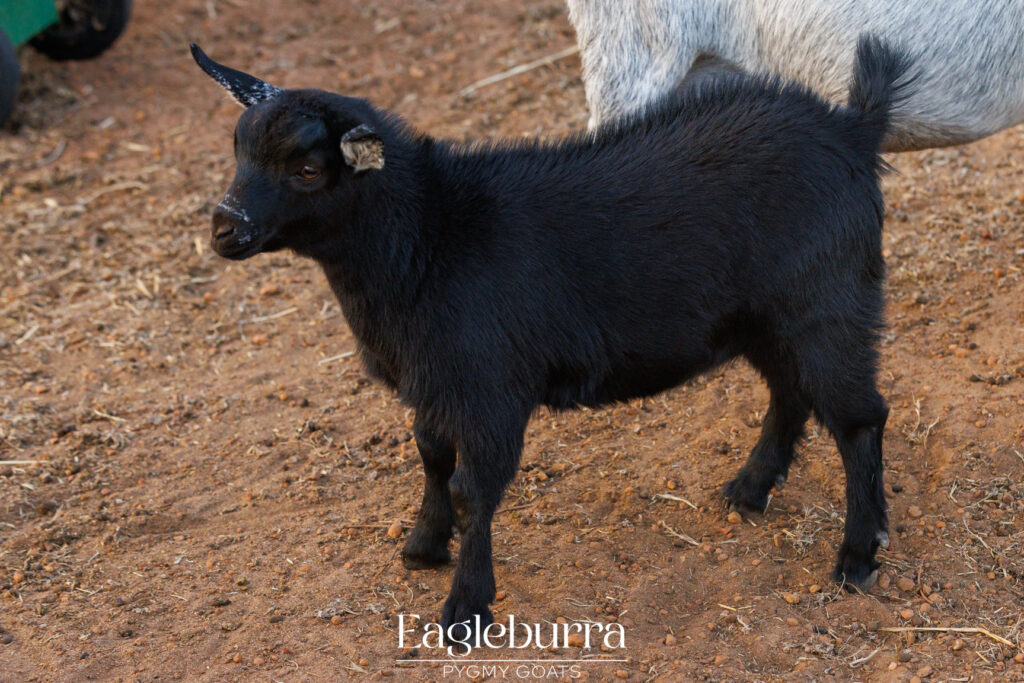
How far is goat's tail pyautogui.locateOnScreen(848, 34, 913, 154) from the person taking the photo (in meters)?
3.79

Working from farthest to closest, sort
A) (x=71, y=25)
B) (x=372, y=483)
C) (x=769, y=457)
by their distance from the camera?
1. (x=71, y=25)
2. (x=372, y=483)
3. (x=769, y=457)

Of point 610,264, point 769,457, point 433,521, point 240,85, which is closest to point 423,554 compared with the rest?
point 433,521

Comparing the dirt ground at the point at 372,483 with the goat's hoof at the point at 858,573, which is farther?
the goat's hoof at the point at 858,573

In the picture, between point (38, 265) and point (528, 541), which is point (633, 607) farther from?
point (38, 265)

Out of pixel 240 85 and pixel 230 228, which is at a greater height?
pixel 240 85

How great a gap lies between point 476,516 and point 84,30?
20.6 ft

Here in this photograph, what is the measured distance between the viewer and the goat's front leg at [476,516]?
3566 mm

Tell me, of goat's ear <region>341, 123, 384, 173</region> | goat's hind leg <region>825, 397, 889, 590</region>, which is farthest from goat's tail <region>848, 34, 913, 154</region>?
goat's ear <region>341, 123, 384, 173</region>

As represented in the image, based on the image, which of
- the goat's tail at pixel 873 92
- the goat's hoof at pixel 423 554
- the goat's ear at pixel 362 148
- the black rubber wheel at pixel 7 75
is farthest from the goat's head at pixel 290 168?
the black rubber wheel at pixel 7 75

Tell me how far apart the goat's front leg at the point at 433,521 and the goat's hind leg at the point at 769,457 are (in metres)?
1.13

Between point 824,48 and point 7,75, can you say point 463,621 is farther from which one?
point 7,75

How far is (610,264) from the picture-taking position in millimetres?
3617

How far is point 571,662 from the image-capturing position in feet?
11.7

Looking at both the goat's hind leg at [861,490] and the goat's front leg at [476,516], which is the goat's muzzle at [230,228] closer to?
the goat's front leg at [476,516]
